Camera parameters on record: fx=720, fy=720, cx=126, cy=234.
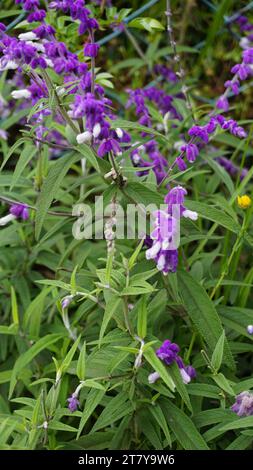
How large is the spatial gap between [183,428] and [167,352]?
0.72ft

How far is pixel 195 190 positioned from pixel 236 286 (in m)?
0.40

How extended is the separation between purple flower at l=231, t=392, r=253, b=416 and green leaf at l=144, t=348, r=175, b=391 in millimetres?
195

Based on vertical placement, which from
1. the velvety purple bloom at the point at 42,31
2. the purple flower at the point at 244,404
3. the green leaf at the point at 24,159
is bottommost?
the purple flower at the point at 244,404

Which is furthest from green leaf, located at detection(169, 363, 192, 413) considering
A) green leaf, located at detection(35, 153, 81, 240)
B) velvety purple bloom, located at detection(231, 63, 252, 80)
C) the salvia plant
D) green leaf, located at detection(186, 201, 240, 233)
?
velvety purple bloom, located at detection(231, 63, 252, 80)

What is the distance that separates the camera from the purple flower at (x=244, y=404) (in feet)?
5.82

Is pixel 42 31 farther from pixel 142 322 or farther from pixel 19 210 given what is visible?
pixel 142 322

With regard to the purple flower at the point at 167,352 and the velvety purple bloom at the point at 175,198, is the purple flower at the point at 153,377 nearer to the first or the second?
the purple flower at the point at 167,352

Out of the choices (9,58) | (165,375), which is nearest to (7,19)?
(9,58)

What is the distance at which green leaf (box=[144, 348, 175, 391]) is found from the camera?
1.69 metres

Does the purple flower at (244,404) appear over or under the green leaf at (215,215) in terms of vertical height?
under

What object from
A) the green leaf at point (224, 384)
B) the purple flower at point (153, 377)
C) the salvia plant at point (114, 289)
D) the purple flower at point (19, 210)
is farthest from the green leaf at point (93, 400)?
the purple flower at point (19, 210)

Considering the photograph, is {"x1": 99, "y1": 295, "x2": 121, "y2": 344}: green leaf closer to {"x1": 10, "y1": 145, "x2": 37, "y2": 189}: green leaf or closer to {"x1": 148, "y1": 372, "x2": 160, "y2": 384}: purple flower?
{"x1": 148, "y1": 372, "x2": 160, "y2": 384}: purple flower

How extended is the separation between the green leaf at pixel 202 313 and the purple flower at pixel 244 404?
6.6 inches
